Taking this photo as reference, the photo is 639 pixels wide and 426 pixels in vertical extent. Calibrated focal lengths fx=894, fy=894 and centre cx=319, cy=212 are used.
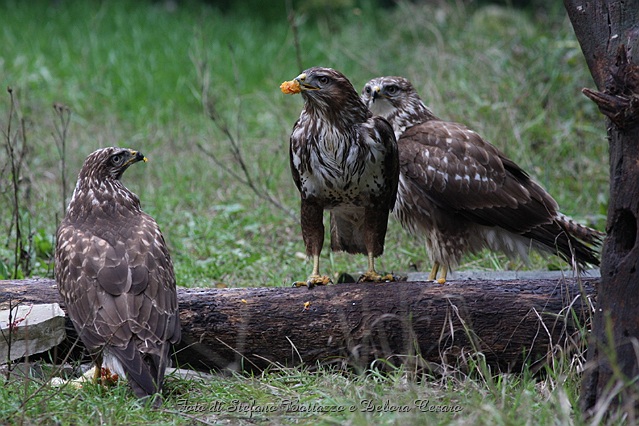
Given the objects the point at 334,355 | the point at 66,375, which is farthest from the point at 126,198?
the point at 334,355

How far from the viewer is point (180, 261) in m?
6.74

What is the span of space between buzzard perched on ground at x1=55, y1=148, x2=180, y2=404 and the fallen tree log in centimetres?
25

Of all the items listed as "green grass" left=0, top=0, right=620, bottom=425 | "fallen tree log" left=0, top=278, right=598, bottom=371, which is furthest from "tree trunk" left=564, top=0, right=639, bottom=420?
"fallen tree log" left=0, top=278, right=598, bottom=371

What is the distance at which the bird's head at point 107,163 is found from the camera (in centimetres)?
509

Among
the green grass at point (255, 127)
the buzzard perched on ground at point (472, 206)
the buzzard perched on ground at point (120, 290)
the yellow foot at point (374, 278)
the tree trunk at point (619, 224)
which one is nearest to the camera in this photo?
the tree trunk at point (619, 224)

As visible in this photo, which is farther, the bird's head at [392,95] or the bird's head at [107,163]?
the bird's head at [392,95]

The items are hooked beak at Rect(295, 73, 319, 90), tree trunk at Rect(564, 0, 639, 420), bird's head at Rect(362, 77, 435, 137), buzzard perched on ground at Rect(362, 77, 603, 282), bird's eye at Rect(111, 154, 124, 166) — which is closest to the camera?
tree trunk at Rect(564, 0, 639, 420)

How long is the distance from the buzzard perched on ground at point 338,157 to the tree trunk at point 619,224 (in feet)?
4.90

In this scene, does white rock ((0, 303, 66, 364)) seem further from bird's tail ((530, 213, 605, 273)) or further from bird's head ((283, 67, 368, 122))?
bird's tail ((530, 213, 605, 273))

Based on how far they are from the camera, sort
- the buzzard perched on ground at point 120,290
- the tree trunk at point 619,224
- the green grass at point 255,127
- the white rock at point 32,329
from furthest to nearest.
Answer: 1. the white rock at point 32,329
2. the buzzard perched on ground at point 120,290
3. the green grass at point 255,127
4. the tree trunk at point 619,224

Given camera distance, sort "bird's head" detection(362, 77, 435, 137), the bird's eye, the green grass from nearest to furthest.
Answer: the green grass → the bird's eye → "bird's head" detection(362, 77, 435, 137)

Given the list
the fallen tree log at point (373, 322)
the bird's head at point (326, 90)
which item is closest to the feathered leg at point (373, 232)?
the fallen tree log at point (373, 322)

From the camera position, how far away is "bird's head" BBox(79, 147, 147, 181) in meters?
5.09

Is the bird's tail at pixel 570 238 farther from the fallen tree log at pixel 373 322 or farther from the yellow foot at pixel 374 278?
the yellow foot at pixel 374 278
